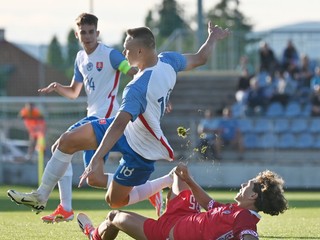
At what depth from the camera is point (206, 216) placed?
8320mm

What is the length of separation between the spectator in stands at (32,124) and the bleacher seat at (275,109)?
17.7ft

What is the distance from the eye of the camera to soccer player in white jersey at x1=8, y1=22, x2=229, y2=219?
8625mm

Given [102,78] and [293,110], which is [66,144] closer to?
[102,78]

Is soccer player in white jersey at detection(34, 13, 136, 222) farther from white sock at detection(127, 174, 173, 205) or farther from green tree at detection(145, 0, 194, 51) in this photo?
green tree at detection(145, 0, 194, 51)

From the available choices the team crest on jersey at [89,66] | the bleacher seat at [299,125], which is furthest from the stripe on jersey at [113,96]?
the bleacher seat at [299,125]

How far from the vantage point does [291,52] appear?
26.2 metres

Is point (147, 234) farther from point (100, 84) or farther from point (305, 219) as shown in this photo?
point (305, 219)

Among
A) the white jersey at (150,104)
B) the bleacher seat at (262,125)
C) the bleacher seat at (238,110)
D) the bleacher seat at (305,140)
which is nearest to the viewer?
the white jersey at (150,104)

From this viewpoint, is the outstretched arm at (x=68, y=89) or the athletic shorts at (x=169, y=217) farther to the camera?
the outstretched arm at (x=68, y=89)

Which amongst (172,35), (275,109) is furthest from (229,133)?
(172,35)

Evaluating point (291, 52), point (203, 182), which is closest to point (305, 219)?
point (203, 182)

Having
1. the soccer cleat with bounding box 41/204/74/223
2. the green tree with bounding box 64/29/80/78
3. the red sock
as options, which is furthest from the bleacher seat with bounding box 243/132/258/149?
the red sock

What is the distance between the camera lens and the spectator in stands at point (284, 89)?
2470 cm

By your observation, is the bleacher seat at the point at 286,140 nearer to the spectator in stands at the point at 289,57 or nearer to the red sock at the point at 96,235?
the spectator in stands at the point at 289,57
